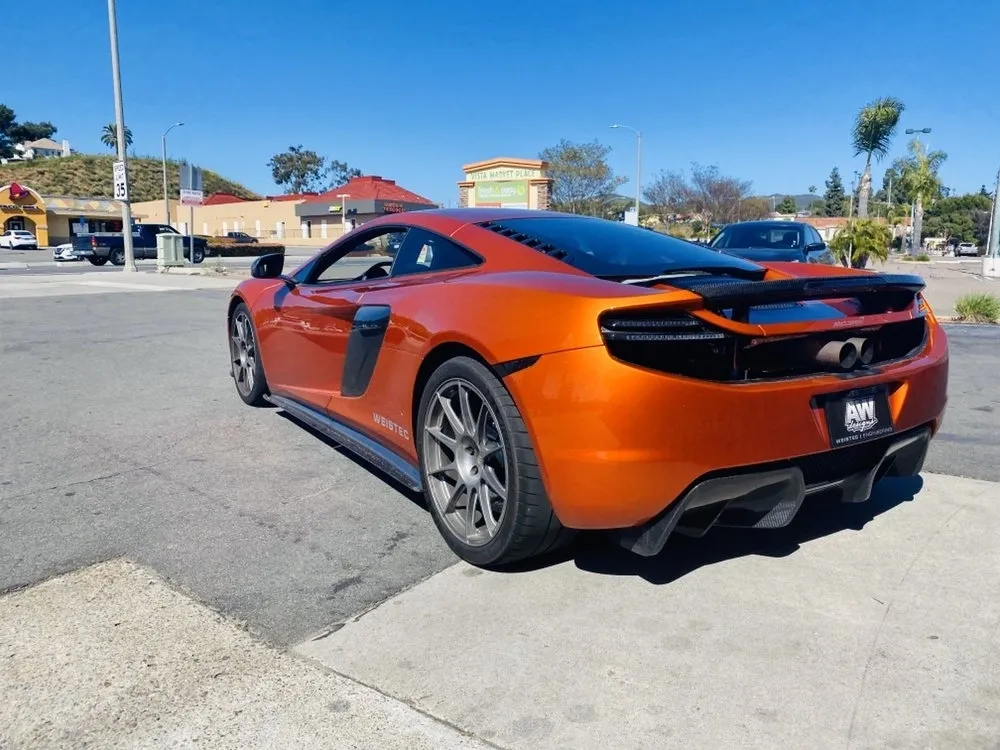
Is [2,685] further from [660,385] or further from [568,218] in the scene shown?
[568,218]

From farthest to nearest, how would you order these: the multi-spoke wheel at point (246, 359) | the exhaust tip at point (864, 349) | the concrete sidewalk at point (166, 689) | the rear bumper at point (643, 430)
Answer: the multi-spoke wheel at point (246, 359), the exhaust tip at point (864, 349), the rear bumper at point (643, 430), the concrete sidewalk at point (166, 689)

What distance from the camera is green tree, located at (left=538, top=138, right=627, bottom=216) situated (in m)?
46.4

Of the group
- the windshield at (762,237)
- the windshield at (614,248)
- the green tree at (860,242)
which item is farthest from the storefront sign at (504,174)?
the windshield at (614,248)

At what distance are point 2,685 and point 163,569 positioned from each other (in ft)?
2.57

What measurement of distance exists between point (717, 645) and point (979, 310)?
11.3 metres

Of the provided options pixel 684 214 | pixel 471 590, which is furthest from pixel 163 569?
pixel 684 214

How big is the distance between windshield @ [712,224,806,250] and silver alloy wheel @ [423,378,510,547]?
421 inches

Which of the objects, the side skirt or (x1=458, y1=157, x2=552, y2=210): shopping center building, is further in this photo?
(x1=458, y1=157, x2=552, y2=210): shopping center building

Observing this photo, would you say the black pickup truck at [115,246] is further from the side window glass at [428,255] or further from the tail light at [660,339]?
the tail light at [660,339]

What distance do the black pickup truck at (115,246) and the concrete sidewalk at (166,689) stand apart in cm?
3315

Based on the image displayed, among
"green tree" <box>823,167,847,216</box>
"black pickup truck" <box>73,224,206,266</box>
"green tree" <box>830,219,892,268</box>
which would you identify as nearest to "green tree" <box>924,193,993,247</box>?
"green tree" <box>823,167,847,216</box>

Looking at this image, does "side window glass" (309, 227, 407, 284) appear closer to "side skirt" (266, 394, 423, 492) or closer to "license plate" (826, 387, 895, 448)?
"side skirt" (266, 394, 423, 492)

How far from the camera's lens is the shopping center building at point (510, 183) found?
135 feet

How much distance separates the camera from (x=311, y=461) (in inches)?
175
